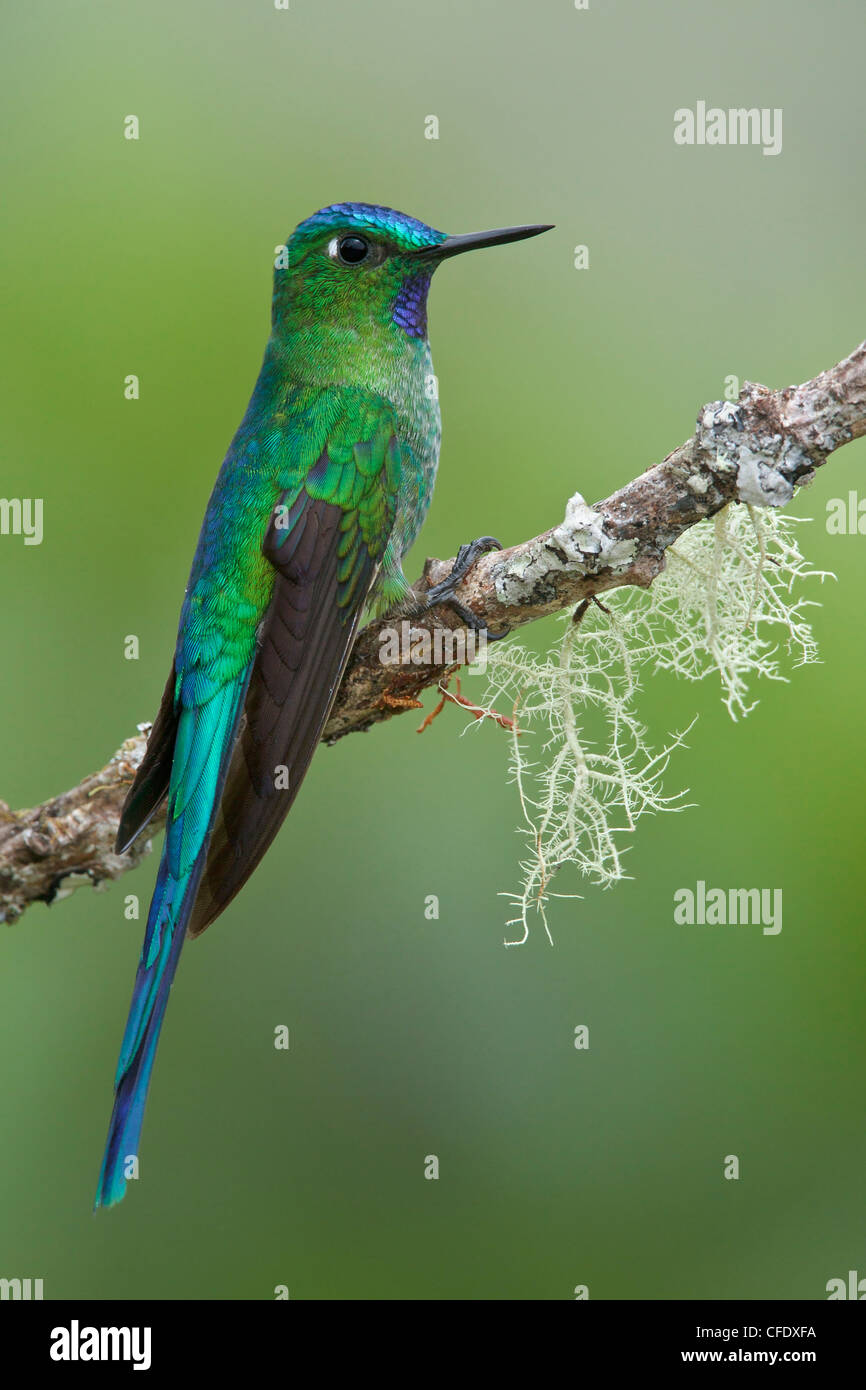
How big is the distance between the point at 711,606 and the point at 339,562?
32.2 inches

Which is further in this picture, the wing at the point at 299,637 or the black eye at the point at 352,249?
the black eye at the point at 352,249

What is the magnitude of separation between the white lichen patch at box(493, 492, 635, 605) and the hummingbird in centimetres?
24

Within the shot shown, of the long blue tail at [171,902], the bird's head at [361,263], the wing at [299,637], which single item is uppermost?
the bird's head at [361,263]

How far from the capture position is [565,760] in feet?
9.90

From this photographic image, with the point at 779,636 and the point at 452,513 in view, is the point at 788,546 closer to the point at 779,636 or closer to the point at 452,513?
the point at 779,636

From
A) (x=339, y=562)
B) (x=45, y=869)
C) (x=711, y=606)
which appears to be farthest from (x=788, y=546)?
(x=45, y=869)

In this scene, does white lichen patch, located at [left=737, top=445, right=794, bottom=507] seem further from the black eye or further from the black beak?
the black eye

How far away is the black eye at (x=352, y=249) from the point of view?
11.1 ft

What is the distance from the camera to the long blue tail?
263 centimetres

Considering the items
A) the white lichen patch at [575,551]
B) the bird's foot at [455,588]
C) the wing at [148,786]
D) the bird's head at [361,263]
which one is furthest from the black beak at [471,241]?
the wing at [148,786]

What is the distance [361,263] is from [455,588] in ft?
3.34

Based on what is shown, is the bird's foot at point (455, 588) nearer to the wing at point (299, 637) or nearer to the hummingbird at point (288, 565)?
the hummingbird at point (288, 565)

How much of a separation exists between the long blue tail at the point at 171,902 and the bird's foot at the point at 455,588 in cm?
45

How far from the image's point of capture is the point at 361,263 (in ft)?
11.1
